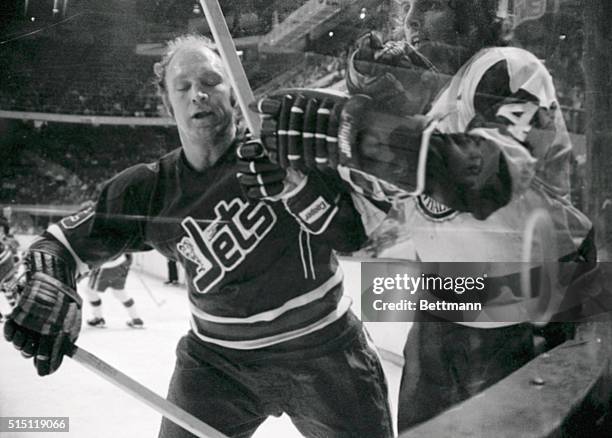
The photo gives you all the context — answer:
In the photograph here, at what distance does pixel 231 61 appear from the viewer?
3.82ft

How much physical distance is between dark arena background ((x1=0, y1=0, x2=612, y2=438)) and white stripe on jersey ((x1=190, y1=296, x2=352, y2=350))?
3 centimetres

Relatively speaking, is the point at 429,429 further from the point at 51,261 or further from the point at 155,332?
the point at 51,261

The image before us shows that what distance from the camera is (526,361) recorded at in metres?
1.27

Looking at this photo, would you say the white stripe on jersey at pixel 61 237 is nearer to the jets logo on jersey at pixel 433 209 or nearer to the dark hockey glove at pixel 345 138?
the dark hockey glove at pixel 345 138

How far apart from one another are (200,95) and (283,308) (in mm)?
466

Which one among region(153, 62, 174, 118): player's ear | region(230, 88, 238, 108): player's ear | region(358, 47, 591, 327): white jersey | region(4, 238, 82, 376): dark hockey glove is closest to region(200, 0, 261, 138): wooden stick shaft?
region(230, 88, 238, 108): player's ear

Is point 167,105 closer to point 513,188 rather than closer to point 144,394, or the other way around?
point 144,394

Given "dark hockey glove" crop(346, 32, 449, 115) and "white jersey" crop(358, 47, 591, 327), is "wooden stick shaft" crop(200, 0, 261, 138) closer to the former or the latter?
"dark hockey glove" crop(346, 32, 449, 115)

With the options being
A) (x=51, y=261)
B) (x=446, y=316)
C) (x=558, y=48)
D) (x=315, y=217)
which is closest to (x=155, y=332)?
(x=51, y=261)

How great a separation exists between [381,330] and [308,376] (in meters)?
0.18

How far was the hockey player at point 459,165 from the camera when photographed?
1061 millimetres

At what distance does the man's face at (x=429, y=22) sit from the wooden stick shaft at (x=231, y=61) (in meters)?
0.36
